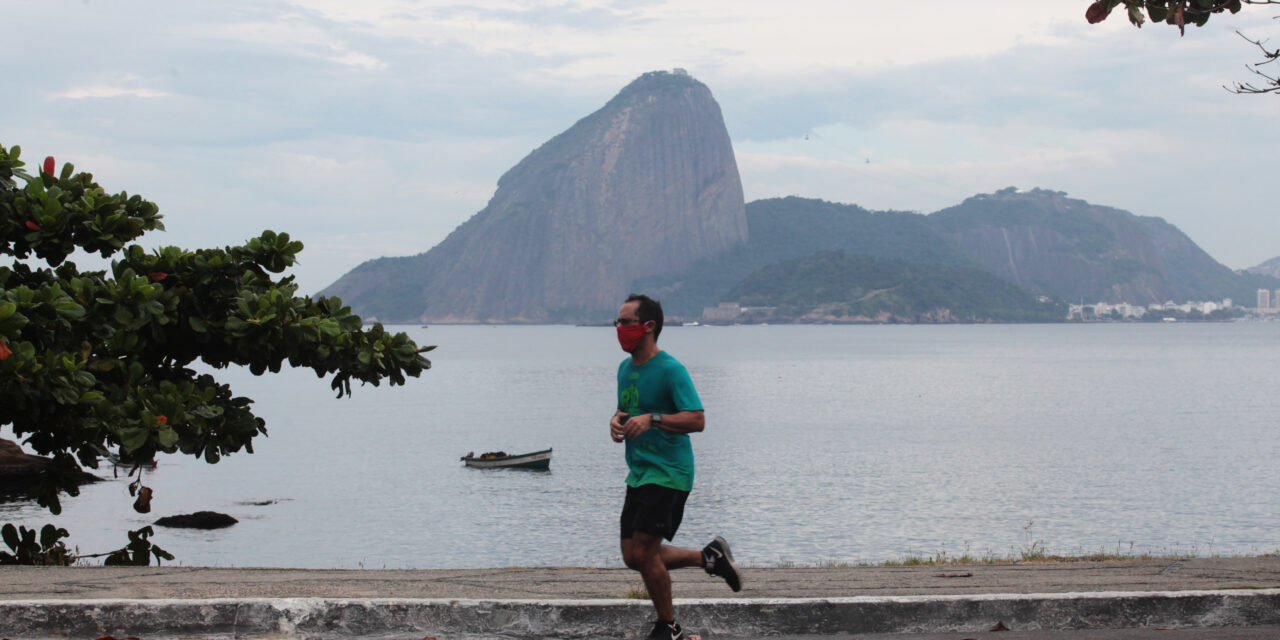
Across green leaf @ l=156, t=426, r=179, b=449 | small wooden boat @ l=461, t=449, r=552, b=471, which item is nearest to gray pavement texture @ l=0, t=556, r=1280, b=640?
green leaf @ l=156, t=426, r=179, b=449

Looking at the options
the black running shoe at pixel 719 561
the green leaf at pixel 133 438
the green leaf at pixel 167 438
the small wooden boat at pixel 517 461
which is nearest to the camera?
the black running shoe at pixel 719 561

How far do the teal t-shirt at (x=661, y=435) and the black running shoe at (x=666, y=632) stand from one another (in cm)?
66

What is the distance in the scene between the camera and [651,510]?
234 inches

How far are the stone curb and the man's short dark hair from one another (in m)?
1.52

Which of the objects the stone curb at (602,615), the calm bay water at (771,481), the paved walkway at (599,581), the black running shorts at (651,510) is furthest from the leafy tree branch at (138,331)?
the calm bay water at (771,481)

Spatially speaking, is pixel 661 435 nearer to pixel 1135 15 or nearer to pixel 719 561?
pixel 719 561

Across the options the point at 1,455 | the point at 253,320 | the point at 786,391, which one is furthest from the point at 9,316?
the point at 786,391

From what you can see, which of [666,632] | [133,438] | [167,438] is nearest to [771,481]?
[167,438]

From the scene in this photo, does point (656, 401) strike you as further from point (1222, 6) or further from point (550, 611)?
point (1222, 6)

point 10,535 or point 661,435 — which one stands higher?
point 661,435

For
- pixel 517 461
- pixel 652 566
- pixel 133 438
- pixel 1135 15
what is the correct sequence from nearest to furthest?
pixel 652 566
pixel 1135 15
pixel 133 438
pixel 517 461

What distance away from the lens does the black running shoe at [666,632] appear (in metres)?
5.92

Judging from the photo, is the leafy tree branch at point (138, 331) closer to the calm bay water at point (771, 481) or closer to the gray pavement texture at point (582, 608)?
the gray pavement texture at point (582, 608)

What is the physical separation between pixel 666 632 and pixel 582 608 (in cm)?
63
